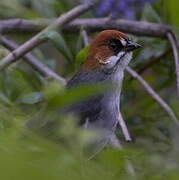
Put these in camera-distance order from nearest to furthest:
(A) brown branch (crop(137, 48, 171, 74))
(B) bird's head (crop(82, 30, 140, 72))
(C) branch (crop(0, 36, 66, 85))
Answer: (B) bird's head (crop(82, 30, 140, 72))
(C) branch (crop(0, 36, 66, 85))
(A) brown branch (crop(137, 48, 171, 74))

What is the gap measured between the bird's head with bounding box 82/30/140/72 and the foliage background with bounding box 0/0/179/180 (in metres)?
0.23

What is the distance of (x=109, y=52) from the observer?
3.10m

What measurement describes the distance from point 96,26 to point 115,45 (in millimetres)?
920

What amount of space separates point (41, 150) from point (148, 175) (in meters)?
0.34

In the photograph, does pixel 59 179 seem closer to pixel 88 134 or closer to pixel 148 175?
pixel 88 134

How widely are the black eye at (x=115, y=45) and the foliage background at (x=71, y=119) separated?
0.91 feet

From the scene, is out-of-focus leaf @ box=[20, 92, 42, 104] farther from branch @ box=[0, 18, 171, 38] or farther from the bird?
branch @ box=[0, 18, 171, 38]

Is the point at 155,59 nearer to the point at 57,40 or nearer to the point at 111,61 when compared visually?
the point at 111,61

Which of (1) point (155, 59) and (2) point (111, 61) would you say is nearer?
(2) point (111, 61)

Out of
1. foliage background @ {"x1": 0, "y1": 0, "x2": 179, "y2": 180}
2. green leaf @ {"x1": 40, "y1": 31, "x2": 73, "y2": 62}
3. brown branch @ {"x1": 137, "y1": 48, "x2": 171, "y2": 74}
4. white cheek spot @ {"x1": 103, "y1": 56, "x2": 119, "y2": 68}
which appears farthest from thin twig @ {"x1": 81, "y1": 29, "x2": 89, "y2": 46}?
white cheek spot @ {"x1": 103, "y1": 56, "x2": 119, "y2": 68}

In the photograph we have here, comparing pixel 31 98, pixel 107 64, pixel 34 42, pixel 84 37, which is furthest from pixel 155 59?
pixel 31 98

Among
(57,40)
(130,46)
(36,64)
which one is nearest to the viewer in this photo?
(130,46)

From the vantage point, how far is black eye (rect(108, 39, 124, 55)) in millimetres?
3033

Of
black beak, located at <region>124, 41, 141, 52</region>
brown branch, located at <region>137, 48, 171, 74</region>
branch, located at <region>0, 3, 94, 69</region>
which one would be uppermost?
branch, located at <region>0, 3, 94, 69</region>
